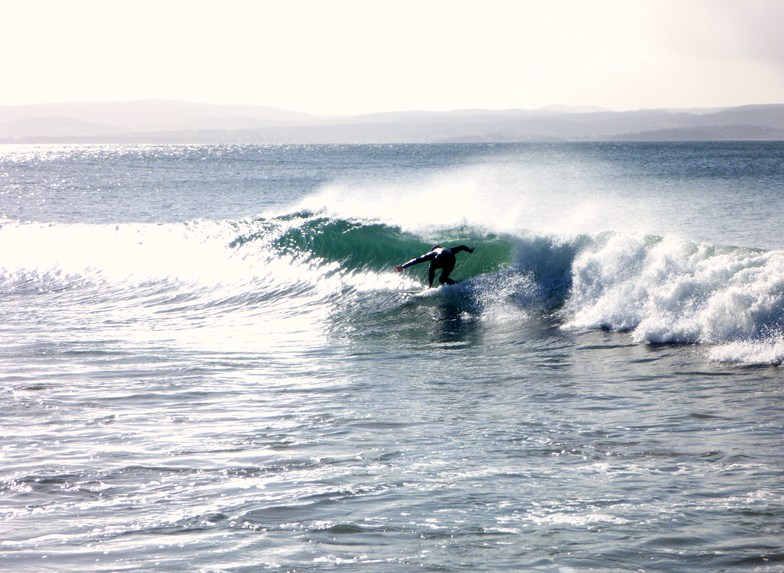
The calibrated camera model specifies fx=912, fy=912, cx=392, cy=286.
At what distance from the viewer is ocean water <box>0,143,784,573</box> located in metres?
5.58

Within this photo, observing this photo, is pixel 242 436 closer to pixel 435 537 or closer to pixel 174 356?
pixel 435 537

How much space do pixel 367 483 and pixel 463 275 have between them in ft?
35.2

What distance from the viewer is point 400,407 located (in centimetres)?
895

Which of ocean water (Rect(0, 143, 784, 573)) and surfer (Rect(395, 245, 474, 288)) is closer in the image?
ocean water (Rect(0, 143, 784, 573))

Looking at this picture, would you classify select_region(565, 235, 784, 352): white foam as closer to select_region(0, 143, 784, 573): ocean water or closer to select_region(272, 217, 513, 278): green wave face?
select_region(0, 143, 784, 573): ocean water

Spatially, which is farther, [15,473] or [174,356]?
[174,356]

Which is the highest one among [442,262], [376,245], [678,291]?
[376,245]

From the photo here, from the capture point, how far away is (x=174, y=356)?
11.9 m

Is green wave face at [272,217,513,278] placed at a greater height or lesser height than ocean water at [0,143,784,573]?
greater

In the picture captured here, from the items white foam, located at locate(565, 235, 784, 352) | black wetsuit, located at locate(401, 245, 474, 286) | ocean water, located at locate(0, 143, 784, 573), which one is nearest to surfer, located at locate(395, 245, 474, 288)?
black wetsuit, located at locate(401, 245, 474, 286)

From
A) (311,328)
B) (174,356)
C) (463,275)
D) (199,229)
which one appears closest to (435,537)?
(174,356)

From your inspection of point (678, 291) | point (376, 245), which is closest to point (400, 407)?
point (678, 291)

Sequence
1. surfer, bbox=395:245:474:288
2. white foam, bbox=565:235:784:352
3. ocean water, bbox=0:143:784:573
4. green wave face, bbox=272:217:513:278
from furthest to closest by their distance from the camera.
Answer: green wave face, bbox=272:217:513:278
surfer, bbox=395:245:474:288
white foam, bbox=565:235:784:352
ocean water, bbox=0:143:784:573

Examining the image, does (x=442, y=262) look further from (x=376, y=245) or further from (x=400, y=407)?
(x=400, y=407)
